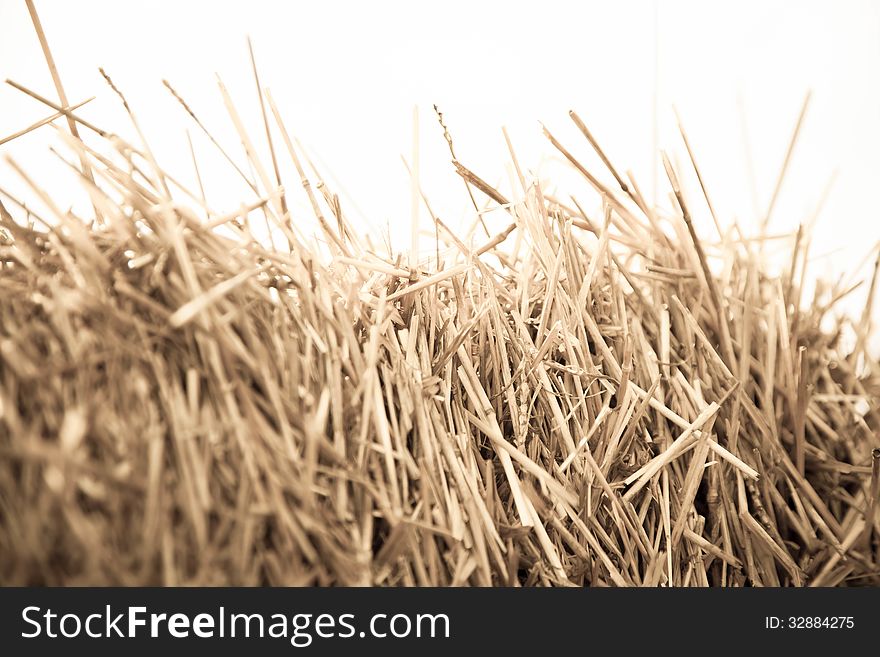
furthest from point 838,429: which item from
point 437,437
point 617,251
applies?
point 437,437

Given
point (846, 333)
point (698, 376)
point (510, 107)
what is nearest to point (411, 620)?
point (698, 376)

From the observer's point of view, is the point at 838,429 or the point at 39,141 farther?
the point at 39,141

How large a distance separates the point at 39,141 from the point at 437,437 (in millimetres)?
786

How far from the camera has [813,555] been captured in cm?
42

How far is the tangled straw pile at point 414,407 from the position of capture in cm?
26

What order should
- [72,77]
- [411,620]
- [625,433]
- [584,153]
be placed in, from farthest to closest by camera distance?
1. [584,153]
2. [72,77]
3. [625,433]
4. [411,620]

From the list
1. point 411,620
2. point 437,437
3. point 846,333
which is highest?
point 846,333

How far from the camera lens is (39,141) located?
2.69ft

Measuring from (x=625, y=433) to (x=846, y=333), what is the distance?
0.32 metres

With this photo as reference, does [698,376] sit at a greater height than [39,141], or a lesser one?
lesser

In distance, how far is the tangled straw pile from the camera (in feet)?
0.85

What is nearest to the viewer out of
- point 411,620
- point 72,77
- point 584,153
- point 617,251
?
point 411,620

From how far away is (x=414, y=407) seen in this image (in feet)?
1.20

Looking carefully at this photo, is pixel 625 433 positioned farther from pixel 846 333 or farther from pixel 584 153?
pixel 584 153
